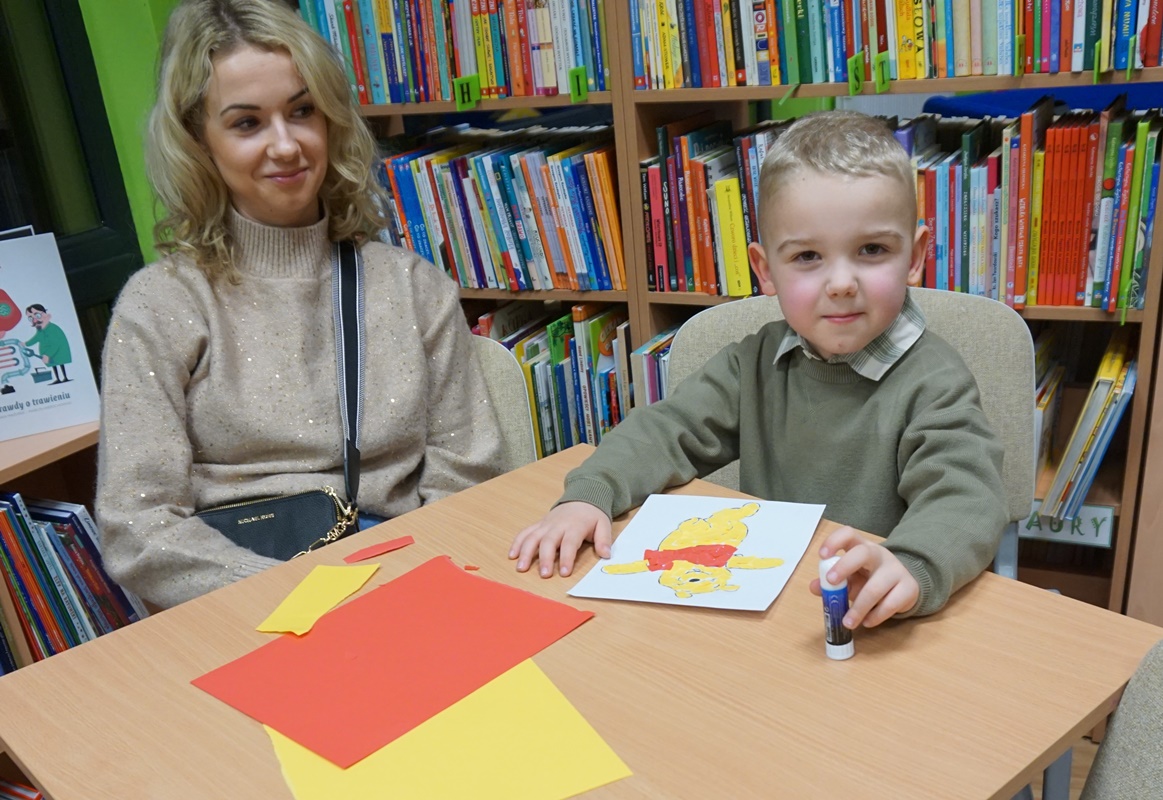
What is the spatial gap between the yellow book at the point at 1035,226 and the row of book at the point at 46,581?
1.76 m

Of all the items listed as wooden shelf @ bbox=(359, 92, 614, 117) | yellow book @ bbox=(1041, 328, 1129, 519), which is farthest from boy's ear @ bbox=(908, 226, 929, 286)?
wooden shelf @ bbox=(359, 92, 614, 117)

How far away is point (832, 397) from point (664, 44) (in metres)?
1.03

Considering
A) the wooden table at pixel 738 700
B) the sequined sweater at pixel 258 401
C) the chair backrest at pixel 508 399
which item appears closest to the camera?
the wooden table at pixel 738 700

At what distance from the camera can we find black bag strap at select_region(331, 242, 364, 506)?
1591 millimetres

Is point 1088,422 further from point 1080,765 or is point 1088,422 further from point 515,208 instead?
point 515,208

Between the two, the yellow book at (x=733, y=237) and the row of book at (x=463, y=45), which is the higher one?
the row of book at (x=463, y=45)

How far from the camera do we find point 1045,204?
1.82 m

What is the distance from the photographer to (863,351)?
49.4 inches

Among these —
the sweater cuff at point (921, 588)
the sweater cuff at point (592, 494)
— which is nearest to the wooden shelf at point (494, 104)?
the sweater cuff at point (592, 494)

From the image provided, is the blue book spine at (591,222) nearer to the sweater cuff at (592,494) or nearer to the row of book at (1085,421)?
the row of book at (1085,421)

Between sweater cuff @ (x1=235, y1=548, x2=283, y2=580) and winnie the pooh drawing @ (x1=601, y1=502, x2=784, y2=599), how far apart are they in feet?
1.93

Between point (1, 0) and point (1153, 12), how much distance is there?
2.40 metres

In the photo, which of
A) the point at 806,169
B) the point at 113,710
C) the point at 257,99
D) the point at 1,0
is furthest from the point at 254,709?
the point at 1,0

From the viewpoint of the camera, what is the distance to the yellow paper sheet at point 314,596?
1052 millimetres
